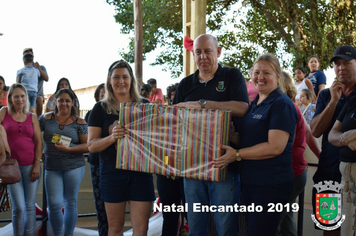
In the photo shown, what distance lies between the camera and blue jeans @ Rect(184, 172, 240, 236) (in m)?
2.48

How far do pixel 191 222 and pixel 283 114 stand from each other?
1.02 meters

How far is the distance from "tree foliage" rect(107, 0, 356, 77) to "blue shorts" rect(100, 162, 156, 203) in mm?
9776

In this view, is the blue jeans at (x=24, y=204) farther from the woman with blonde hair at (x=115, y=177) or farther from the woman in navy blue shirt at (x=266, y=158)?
the woman in navy blue shirt at (x=266, y=158)

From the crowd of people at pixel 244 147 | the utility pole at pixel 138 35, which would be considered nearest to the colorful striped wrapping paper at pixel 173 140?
the crowd of people at pixel 244 147

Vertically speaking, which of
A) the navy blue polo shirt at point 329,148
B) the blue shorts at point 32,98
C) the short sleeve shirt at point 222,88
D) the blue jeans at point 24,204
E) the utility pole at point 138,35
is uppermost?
the utility pole at point 138,35

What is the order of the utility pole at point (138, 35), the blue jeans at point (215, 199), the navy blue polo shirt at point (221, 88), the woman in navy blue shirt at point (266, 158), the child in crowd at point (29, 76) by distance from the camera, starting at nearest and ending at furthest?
the woman in navy blue shirt at point (266, 158)
the blue jeans at point (215, 199)
the navy blue polo shirt at point (221, 88)
the child in crowd at point (29, 76)
the utility pole at point (138, 35)

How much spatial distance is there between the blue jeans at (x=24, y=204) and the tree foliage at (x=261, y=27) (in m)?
9.49

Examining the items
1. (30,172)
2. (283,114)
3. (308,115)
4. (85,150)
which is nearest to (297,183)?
(283,114)

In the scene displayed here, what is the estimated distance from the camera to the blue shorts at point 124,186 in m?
2.73

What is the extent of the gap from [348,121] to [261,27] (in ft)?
43.2

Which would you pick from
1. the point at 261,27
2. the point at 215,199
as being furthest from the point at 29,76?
the point at 261,27

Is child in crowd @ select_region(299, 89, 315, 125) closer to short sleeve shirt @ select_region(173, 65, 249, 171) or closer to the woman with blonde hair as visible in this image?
short sleeve shirt @ select_region(173, 65, 249, 171)

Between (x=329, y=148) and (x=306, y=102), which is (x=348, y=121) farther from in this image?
(x=306, y=102)

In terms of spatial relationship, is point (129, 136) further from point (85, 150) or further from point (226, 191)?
point (85, 150)
